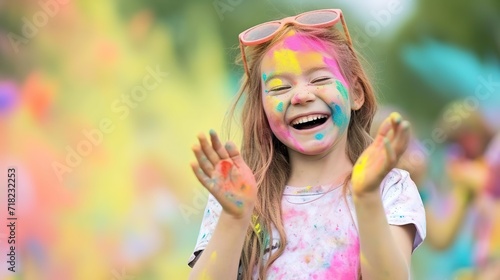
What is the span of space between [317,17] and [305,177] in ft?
1.45

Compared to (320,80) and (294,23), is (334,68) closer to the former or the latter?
(320,80)

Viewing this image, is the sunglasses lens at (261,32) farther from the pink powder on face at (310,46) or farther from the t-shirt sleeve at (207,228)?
the t-shirt sleeve at (207,228)

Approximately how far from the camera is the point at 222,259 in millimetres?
1742

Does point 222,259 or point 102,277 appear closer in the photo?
point 222,259

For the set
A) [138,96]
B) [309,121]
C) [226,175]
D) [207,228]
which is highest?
[226,175]

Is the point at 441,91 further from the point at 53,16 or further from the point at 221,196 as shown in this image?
the point at 221,196

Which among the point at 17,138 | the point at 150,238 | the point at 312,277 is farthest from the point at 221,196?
the point at 17,138

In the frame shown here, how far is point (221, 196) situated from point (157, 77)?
7.18 ft

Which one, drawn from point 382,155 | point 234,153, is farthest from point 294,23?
point 382,155

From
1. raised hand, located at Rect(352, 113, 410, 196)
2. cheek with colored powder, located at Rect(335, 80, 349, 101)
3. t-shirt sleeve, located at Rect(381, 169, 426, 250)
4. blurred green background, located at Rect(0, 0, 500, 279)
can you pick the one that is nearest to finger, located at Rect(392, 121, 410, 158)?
raised hand, located at Rect(352, 113, 410, 196)

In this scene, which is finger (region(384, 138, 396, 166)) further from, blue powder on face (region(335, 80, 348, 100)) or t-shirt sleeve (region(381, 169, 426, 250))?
blue powder on face (region(335, 80, 348, 100))

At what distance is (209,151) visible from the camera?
165 cm

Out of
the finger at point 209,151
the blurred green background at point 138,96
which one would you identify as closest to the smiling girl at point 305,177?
the finger at point 209,151

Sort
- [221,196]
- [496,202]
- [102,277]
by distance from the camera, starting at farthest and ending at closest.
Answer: [496,202]
[102,277]
[221,196]
